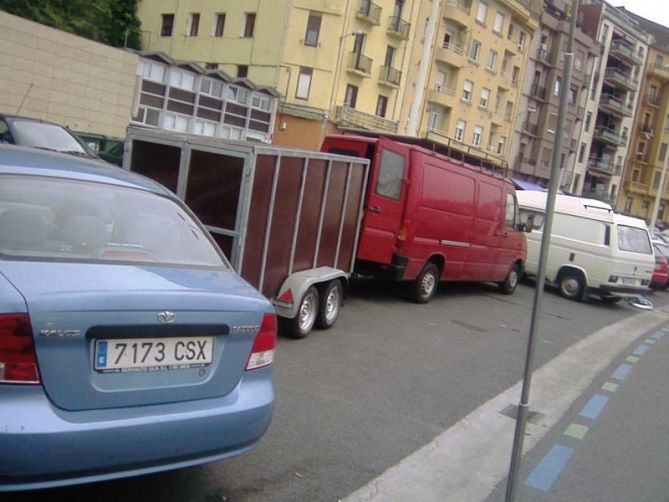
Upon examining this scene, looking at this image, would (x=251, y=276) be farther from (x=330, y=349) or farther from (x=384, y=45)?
(x=384, y=45)

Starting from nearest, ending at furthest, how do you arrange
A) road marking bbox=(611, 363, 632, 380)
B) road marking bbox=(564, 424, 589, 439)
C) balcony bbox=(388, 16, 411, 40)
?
1. road marking bbox=(564, 424, 589, 439)
2. road marking bbox=(611, 363, 632, 380)
3. balcony bbox=(388, 16, 411, 40)

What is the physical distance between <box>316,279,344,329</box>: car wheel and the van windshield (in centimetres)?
1076

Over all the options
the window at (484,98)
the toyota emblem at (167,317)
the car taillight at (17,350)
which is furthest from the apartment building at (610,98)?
the car taillight at (17,350)

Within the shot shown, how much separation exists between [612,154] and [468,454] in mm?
69545

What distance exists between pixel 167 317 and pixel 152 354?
190 millimetres

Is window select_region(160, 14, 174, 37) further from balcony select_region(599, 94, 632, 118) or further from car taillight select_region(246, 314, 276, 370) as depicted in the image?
car taillight select_region(246, 314, 276, 370)

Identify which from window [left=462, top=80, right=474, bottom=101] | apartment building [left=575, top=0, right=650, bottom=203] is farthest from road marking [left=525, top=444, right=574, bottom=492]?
apartment building [left=575, top=0, right=650, bottom=203]

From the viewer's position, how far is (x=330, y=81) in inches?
1490

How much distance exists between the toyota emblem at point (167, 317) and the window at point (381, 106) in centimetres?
3956

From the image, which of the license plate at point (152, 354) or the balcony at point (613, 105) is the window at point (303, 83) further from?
the balcony at point (613, 105)

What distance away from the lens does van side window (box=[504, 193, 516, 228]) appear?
14.3 meters

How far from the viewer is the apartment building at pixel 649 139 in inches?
2827

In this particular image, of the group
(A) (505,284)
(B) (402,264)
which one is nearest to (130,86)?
(A) (505,284)

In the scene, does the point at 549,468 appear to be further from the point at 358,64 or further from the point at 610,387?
the point at 358,64
